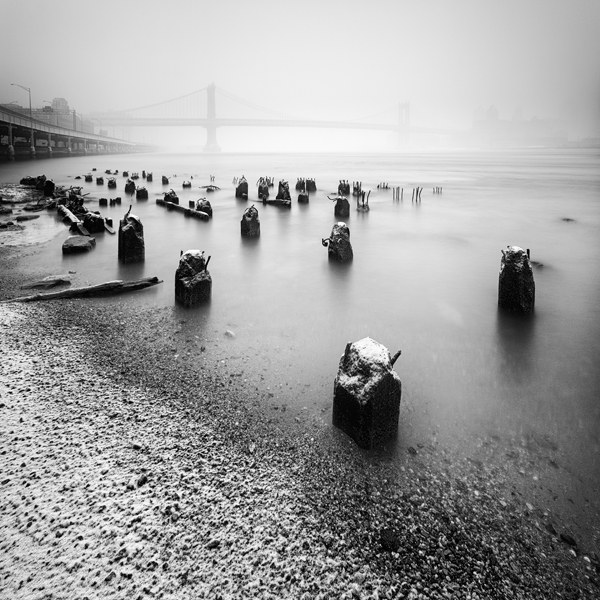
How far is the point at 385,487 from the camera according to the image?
96.6 inches

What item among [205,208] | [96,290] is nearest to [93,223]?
[205,208]

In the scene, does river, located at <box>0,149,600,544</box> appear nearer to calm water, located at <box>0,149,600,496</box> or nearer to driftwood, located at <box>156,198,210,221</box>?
calm water, located at <box>0,149,600,496</box>

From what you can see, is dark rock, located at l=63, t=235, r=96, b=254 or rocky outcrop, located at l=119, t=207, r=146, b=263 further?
dark rock, located at l=63, t=235, r=96, b=254

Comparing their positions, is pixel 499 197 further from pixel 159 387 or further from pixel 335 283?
pixel 159 387

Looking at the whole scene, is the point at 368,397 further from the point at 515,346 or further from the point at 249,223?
the point at 249,223

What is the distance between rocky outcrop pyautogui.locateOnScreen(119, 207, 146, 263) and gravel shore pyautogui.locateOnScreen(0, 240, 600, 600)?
4.69 m

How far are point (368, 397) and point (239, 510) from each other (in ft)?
3.57

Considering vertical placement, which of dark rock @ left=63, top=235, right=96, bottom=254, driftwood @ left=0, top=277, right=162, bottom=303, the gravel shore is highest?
dark rock @ left=63, top=235, right=96, bottom=254

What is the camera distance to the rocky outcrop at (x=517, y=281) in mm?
5305

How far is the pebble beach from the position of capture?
1894mm

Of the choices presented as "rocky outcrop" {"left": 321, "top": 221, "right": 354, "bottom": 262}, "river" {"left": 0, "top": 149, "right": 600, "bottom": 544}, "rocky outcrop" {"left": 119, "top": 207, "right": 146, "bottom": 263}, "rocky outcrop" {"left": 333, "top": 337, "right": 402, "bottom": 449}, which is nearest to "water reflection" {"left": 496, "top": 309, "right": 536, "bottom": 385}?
"river" {"left": 0, "top": 149, "right": 600, "bottom": 544}

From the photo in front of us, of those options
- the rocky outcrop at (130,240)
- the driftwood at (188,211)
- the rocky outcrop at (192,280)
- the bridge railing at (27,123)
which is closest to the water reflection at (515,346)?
the rocky outcrop at (192,280)

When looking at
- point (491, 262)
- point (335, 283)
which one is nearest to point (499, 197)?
point (491, 262)

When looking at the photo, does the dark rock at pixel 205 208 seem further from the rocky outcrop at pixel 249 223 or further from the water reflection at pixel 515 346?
the water reflection at pixel 515 346
